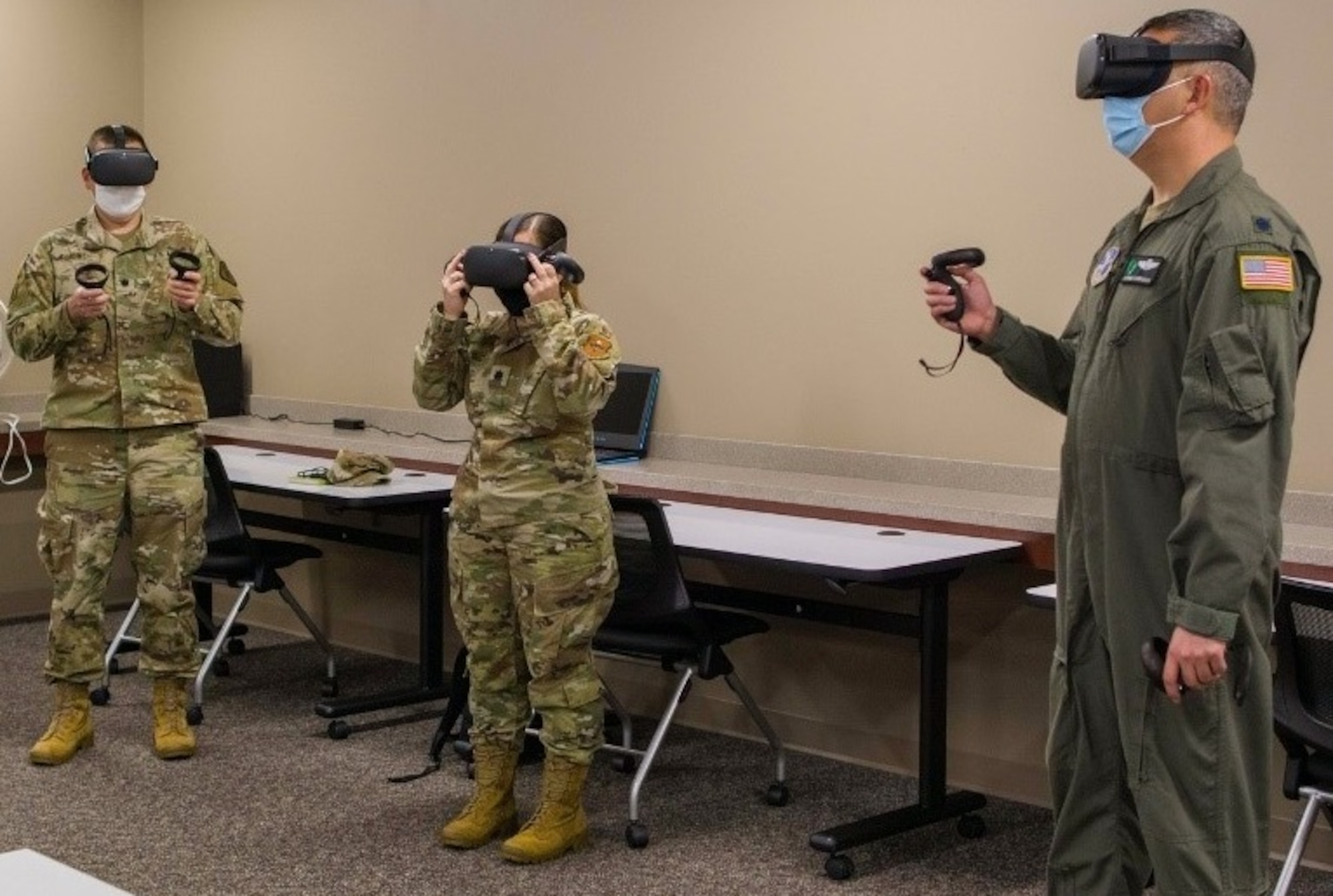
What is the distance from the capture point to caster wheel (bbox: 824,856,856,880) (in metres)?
4.01

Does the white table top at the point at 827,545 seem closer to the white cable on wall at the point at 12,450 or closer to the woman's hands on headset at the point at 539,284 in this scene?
the woman's hands on headset at the point at 539,284

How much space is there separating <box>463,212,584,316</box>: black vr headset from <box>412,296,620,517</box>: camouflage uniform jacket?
2.3 inches

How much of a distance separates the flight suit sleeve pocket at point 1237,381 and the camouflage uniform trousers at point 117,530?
320 centimetres

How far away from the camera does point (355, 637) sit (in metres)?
6.50

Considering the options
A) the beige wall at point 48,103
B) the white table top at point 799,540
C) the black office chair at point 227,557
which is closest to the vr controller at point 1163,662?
the white table top at point 799,540

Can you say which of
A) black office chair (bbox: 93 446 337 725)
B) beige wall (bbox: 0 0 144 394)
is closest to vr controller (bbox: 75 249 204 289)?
black office chair (bbox: 93 446 337 725)

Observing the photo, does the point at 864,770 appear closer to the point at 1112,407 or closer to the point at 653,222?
the point at 653,222

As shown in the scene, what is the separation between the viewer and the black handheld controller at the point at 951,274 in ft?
8.95

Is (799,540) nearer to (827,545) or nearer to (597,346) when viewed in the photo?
(827,545)

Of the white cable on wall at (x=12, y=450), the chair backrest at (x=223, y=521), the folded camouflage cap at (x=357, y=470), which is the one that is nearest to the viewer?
the folded camouflage cap at (x=357, y=470)

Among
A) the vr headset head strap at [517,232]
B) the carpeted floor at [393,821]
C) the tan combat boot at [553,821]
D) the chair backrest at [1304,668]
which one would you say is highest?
the vr headset head strap at [517,232]

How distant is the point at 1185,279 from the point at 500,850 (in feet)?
7.60

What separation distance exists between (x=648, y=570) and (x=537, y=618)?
1.48 feet

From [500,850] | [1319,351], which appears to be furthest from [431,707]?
[1319,351]
